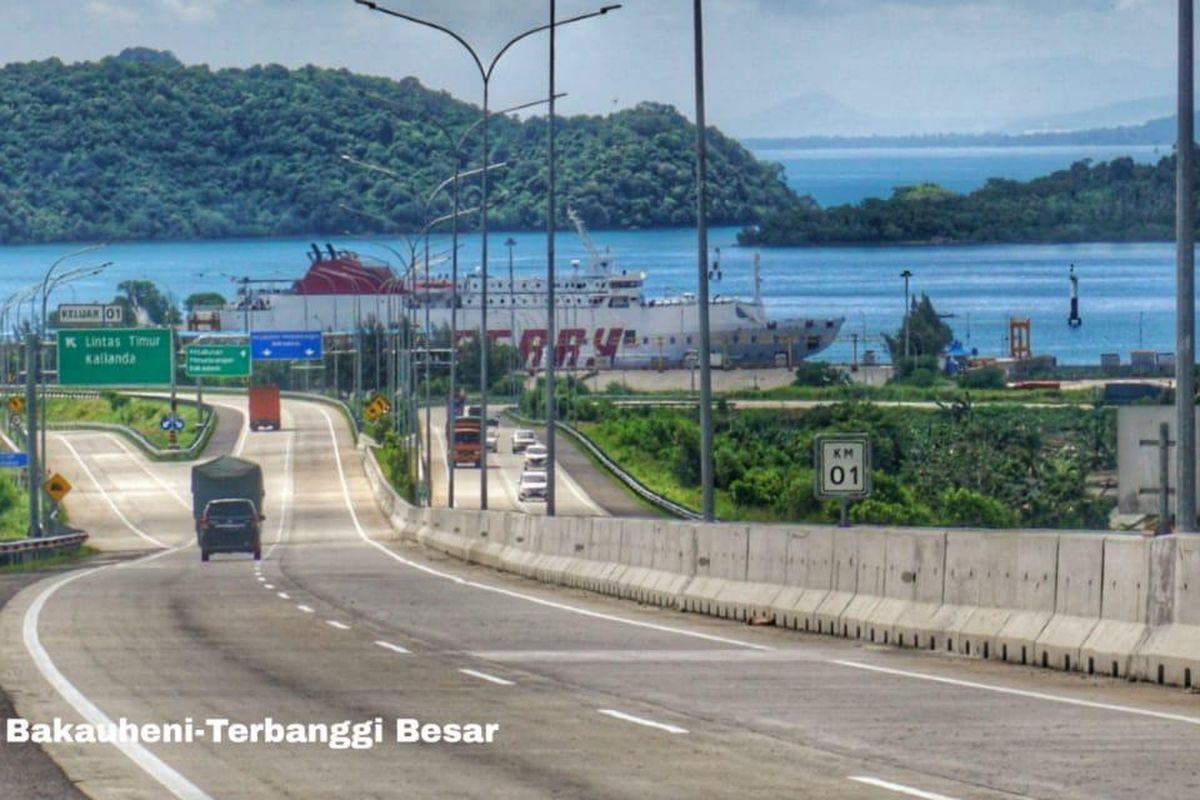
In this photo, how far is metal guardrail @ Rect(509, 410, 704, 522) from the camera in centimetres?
8388

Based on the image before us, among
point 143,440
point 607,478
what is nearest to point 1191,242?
point 607,478

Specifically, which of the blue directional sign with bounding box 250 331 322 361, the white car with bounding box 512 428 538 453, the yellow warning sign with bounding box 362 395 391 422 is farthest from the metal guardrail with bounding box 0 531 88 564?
the blue directional sign with bounding box 250 331 322 361

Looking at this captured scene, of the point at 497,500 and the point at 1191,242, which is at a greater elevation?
the point at 1191,242

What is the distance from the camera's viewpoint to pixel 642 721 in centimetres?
1641

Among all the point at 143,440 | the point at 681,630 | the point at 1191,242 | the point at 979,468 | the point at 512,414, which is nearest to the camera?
the point at 1191,242

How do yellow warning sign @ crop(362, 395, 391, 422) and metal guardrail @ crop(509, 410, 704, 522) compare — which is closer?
metal guardrail @ crop(509, 410, 704, 522)

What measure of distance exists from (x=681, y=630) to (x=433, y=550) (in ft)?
97.6

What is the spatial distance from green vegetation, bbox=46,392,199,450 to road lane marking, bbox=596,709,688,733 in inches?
4355

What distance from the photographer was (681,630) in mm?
25609

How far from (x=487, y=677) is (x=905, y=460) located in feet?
268

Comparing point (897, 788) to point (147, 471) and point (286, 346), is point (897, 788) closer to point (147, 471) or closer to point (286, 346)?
point (147, 471)

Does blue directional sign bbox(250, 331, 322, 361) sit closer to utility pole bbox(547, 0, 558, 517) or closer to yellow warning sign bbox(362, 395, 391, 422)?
yellow warning sign bbox(362, 395, 391, 422)

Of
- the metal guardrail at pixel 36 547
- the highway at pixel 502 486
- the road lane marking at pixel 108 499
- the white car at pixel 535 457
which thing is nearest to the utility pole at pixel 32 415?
the metal guardrail at pixel 36 547

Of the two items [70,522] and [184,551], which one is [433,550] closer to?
[184,551]
